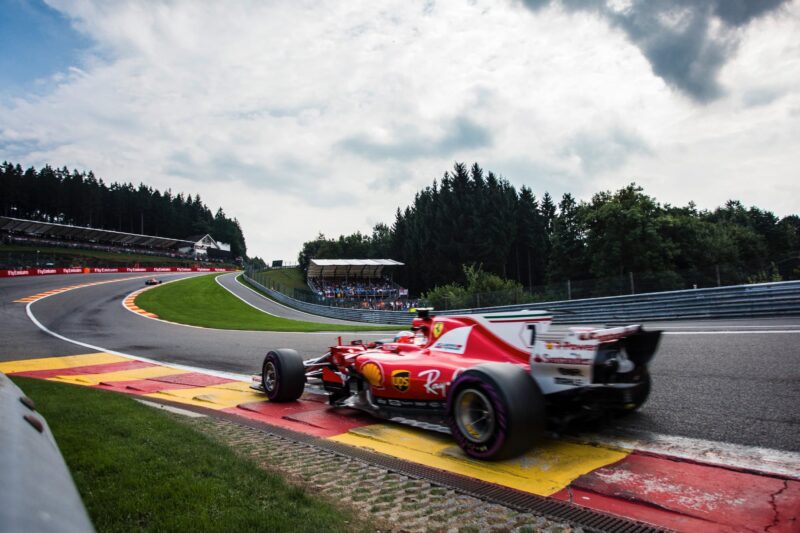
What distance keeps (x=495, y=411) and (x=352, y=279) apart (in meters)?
55.5

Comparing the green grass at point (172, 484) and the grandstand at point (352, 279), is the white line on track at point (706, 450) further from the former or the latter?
the grandstand at point (352, 279)

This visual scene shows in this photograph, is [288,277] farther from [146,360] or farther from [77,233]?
[146,360]

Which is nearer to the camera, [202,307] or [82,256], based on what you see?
[202,307]

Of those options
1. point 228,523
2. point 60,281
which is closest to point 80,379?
point 228,523

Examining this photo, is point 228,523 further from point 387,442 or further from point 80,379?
point 80,379

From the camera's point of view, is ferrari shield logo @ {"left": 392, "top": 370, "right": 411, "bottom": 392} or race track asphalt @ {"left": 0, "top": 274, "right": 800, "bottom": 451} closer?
race track asphalt @ {"left": 0, "top": 274, "right": 800, "bottom": 451}

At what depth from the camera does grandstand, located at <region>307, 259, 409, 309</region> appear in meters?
55.3

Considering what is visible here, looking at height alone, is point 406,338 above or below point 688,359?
above

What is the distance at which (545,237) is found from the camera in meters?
66.8

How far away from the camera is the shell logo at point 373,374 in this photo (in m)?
5.58

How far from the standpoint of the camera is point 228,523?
2857 mm

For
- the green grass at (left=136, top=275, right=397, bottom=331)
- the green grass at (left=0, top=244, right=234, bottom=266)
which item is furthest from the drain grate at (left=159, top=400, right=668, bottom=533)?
the green grass at (left=0, top=244, right=234, bottom=266)

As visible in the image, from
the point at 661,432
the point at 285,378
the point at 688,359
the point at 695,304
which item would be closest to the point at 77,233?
the point at 285,378

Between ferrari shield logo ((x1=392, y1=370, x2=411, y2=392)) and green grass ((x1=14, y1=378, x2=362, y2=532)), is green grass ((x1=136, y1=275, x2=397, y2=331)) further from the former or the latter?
green grass ((x1=14, y1=378, x2=362, y2=532))
